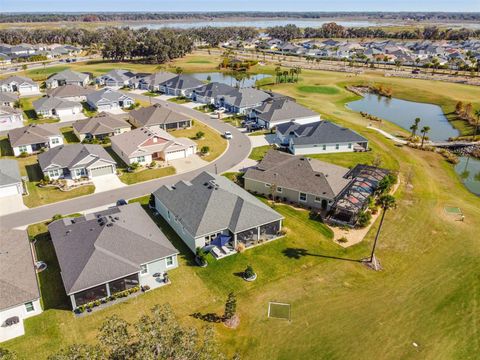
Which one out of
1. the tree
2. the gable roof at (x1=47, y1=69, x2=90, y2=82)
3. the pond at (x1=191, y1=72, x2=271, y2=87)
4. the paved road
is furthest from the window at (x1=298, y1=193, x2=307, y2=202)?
the gable roof at (x1=47, y1=69, x2=90, y2=82)

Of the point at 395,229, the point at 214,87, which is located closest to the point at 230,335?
the point at 395,229

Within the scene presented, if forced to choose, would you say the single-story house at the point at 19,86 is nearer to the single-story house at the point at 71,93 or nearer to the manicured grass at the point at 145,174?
the single-story house at the point at 71,93

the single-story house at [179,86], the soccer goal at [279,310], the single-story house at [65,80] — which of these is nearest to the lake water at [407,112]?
the single-story house at [179,86]

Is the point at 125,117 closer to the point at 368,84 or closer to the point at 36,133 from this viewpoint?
the point at 36,133

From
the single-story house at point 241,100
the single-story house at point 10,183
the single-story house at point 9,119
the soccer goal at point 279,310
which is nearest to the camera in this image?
the soccer goal at point 279,310

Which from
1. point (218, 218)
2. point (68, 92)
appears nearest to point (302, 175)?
point (218, 218)

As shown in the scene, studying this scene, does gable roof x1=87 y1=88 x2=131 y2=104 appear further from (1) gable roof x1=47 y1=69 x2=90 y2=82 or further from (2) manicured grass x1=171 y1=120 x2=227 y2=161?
(1) gable roof x1=47 y1=69 x2=90 y2=82
